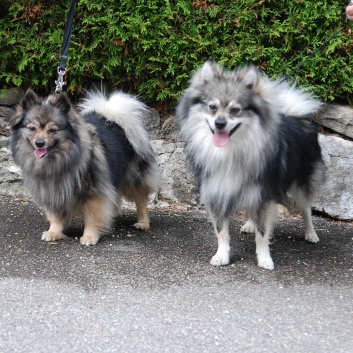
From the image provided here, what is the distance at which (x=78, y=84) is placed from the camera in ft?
22.2

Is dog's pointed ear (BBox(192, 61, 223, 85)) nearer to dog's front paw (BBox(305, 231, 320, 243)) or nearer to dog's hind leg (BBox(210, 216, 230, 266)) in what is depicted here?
dog's hind leg (BBox(210, 216, 230, 266))

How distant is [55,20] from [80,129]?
2287 millimetres

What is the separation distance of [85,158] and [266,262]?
5.95 feet

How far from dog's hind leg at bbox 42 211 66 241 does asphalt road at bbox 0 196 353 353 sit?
80 mm

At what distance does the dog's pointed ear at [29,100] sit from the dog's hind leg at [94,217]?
99cm

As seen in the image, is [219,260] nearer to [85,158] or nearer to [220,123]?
[220,123]

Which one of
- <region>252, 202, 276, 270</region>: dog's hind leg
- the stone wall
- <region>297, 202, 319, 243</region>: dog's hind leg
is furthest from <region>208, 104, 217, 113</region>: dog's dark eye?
the stone wall

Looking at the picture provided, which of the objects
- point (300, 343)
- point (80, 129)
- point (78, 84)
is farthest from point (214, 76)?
point (78, 84)

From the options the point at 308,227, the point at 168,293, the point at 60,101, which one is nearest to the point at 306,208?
the point at 308,227

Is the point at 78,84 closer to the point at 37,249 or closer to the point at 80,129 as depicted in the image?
the point at 80,129

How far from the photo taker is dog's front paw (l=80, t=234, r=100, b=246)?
16.4 feet

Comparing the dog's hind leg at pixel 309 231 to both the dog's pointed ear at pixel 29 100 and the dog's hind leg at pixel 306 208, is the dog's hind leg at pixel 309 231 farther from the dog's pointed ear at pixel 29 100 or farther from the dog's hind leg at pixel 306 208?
the dog's pointed ear at pixel 29 100

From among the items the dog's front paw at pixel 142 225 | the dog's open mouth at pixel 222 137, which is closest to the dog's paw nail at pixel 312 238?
the dog's front paw at pixel 142 225

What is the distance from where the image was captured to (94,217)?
5086mm
